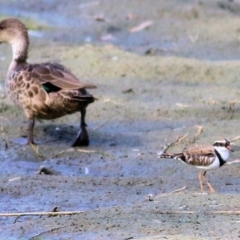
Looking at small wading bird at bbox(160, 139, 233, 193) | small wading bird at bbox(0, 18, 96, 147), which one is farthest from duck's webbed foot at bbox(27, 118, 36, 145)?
small wading bird at bbox(160, 139, 233, 193)

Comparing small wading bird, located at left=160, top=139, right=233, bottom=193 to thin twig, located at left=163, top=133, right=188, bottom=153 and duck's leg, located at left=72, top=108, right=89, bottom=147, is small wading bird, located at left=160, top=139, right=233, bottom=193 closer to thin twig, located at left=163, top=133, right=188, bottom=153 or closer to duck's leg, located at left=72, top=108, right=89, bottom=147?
thin twig, located at left=163, top=133, right=188, bottom=153

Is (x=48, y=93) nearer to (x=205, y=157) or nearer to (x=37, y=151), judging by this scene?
(x=37, y=151)

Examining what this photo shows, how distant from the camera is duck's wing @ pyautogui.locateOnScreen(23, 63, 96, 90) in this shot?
8.84m

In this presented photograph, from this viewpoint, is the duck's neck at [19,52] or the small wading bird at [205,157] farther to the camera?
the duck's neck at [19,52]

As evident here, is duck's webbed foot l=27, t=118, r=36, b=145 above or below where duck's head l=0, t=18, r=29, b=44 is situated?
below

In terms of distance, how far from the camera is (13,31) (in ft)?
32.7

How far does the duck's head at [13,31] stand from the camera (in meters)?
9.92

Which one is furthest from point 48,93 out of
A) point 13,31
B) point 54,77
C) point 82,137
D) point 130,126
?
point 13,31

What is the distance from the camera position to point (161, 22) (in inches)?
615

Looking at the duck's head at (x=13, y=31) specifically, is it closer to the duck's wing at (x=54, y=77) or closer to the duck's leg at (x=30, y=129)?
the duck's wing at (x=54, y=77)

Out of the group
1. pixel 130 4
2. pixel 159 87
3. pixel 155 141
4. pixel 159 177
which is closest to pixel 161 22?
pixel 130 4

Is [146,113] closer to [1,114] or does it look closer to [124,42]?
[1,114]

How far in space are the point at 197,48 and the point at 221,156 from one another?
687cm

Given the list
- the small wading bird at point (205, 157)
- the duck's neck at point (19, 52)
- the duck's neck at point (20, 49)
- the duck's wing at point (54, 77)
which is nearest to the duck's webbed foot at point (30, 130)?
the duck's wing at point (54, 77)
